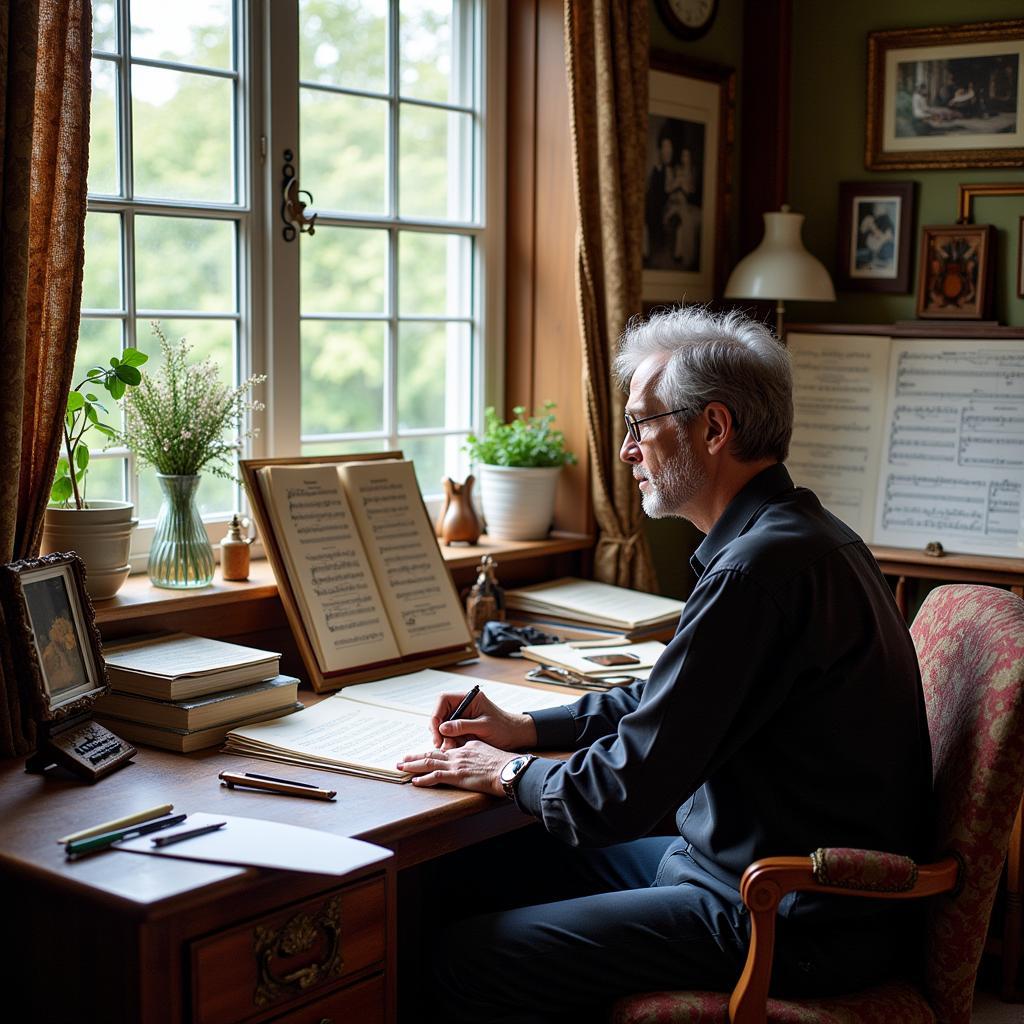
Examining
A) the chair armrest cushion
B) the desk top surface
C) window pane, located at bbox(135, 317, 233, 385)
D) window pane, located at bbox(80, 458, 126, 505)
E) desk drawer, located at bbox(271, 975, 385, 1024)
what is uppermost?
window pane, located at bbox(135, 317, 233, 385)

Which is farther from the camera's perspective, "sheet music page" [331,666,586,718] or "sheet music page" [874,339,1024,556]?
"sheet music page" [874,339,1024,556]

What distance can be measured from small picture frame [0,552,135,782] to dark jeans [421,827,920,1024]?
62cm

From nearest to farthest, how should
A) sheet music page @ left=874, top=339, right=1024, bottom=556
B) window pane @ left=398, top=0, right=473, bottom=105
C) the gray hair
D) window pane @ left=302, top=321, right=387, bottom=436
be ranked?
the gray hair, window pane @ left=302, top=321, right=387, bottom=436, window pane @ left=398, top=0, right=473, bottom=105, sheet music page @ left=874, top=339, right=1024, bottom=556

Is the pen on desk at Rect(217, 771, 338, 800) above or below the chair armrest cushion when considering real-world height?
above

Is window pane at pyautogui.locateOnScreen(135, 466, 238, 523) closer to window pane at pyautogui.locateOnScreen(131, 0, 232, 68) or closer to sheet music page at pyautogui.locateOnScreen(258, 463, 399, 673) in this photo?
sheet music page at pyautogui.locateOnScreen(258, 463, 399, 673)

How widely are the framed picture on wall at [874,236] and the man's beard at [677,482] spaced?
206 cm

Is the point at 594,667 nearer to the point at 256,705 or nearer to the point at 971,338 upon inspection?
the point at 256,705

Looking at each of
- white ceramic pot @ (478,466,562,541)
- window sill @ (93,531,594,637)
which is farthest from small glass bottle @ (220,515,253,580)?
white ceramic pot @ (478,466,562,541)

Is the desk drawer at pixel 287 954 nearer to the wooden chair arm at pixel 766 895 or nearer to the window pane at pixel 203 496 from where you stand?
the wooden chair arm at pixel 766 895

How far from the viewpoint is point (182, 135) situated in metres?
2.75

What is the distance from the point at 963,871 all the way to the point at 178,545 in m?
1.54

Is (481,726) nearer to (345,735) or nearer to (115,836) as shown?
(345,735)

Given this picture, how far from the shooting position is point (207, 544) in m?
2.62

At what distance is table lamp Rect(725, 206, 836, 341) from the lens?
Result: 3.67 meters
